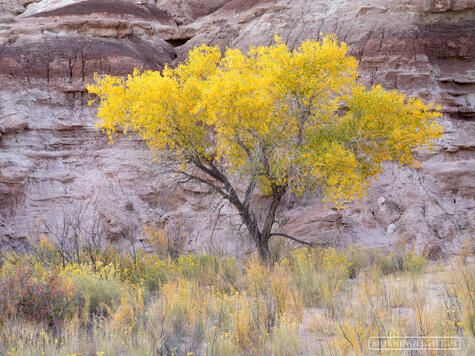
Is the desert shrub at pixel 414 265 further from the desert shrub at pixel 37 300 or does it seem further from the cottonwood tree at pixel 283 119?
the desert shrub at pixel 37 300

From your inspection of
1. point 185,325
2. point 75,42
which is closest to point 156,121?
point 185,325

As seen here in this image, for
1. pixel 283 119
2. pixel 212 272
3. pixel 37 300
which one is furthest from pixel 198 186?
pixel 37 300

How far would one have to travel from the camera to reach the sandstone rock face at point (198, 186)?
519 inches

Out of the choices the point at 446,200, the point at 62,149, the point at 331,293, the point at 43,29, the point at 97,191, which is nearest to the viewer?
the point at 331,293

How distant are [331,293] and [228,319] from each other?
6.80ft

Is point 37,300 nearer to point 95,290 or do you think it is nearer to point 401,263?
point 95,290

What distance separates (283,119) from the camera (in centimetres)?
986

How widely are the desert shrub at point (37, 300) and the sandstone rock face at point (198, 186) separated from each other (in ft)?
17.9

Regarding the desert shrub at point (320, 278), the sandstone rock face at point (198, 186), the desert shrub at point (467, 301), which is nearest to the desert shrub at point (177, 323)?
the desert shrub at point (320, 278)

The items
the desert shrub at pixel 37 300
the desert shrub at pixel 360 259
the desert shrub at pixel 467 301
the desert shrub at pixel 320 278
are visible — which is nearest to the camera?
the desert shrub at pixel 467 301

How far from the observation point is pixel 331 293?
647 cm

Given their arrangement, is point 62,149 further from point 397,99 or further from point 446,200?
point 446,200

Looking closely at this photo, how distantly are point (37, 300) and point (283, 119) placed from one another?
6.71 metres

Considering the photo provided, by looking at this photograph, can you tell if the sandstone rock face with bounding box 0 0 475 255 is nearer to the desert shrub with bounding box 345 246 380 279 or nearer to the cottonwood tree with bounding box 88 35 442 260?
the desert shrub with bounding box 345 246 380 279
